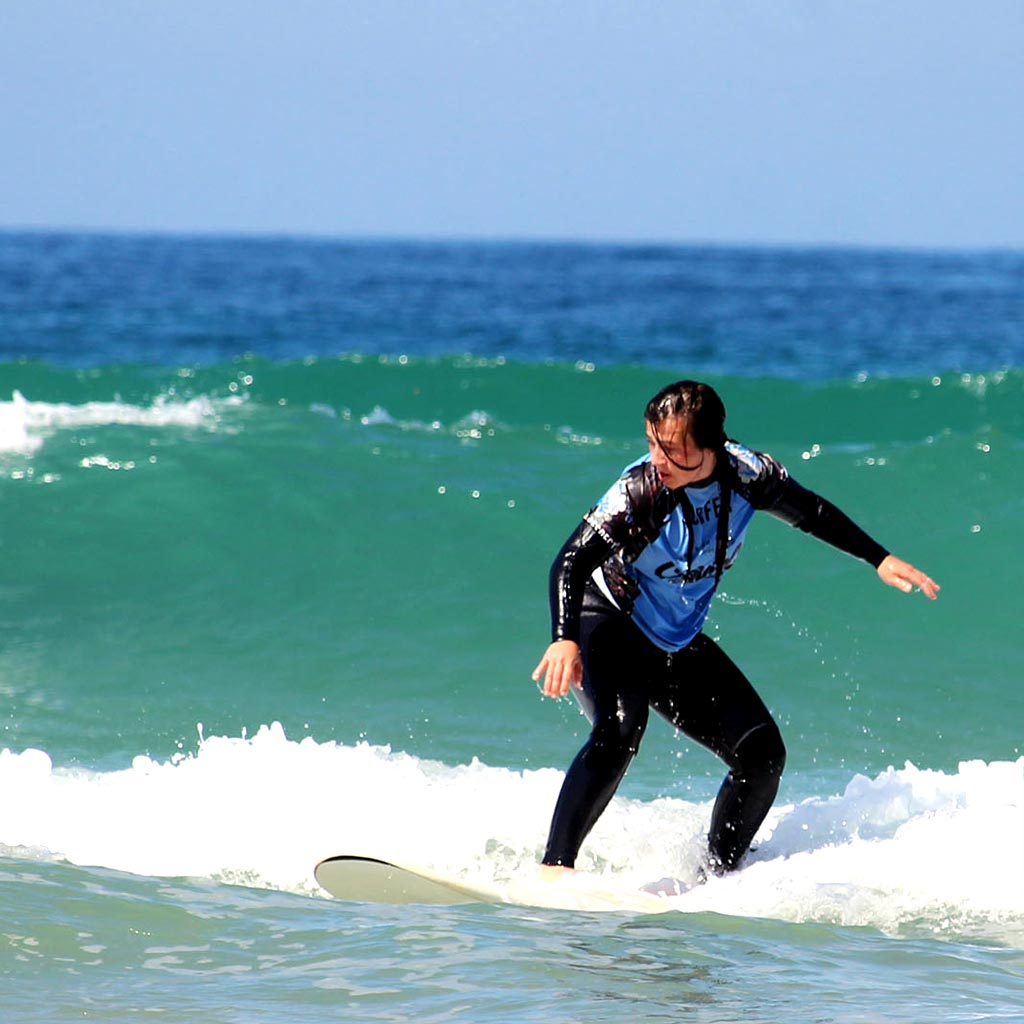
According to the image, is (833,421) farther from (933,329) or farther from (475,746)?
(933,329)

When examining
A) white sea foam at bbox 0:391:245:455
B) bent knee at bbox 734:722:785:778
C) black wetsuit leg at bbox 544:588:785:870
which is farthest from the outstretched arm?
white sea foam at bbox 0:391:245:455

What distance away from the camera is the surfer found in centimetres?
459

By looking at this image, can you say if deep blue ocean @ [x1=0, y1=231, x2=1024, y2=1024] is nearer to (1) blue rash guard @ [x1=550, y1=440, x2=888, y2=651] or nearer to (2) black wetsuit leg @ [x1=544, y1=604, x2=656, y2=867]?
(2) black wetsuit leg @ [x1=544, y1=604, x2=656, y2=867]

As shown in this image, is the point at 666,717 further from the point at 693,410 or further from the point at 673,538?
the point at 693,410

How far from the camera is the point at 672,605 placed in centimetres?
486

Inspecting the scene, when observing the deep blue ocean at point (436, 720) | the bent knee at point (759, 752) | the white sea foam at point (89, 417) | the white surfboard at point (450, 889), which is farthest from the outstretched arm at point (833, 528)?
the white sea foam at point (89, 417)

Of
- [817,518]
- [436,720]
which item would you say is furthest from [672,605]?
[436,720]

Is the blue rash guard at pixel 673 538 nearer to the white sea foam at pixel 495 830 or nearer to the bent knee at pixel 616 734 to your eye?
the bent knee at pixel 616 734

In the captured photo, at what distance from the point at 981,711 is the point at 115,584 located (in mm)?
4858

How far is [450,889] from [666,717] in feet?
2.77

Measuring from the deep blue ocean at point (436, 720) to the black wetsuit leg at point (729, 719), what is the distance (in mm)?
290

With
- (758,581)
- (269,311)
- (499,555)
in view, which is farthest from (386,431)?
(269,311)

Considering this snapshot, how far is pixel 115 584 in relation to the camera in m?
9.47

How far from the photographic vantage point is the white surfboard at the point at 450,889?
4727 millimetres
